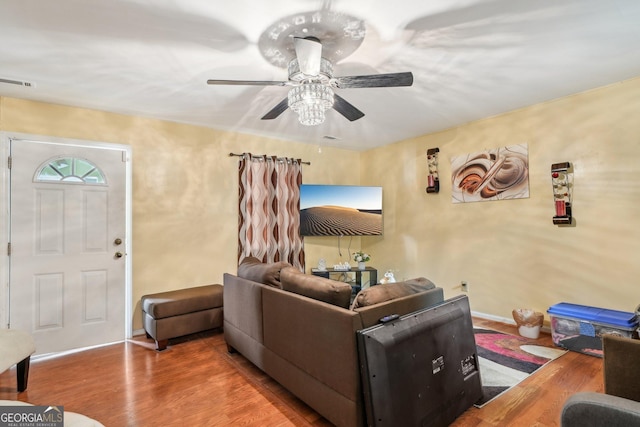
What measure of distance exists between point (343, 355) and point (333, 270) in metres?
3.06

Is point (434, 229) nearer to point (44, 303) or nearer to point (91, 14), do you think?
point (91, 14)

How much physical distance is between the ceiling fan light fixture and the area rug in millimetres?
2337

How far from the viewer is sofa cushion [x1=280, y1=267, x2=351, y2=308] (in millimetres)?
1892

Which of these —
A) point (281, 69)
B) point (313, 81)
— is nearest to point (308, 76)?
point (313, 81)

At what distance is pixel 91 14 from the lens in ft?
6.00

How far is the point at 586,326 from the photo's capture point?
273 centimetres

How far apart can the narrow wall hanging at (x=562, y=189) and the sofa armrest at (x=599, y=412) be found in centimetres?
259

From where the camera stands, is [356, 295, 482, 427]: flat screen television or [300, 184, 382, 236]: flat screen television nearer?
[356, 295, 482, 427]: flat screen television

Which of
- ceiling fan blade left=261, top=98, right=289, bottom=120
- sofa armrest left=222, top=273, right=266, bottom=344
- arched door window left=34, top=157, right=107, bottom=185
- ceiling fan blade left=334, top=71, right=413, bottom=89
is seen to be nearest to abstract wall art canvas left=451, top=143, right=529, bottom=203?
ceiling fan blade left=334, top=71, right=413, bottom=89

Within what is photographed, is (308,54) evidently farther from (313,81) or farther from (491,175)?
(491,175)

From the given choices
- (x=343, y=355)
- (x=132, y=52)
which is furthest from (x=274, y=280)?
(x=132, y=52)

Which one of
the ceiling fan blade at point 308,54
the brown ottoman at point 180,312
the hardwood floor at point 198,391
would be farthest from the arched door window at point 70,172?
the ceiling fan blade at point 308,54

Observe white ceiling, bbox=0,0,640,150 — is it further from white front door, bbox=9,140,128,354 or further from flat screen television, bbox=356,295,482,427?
flat screen television, bbox=356,295,482,427

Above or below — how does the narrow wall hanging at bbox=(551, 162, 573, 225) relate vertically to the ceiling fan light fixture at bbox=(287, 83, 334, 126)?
below
